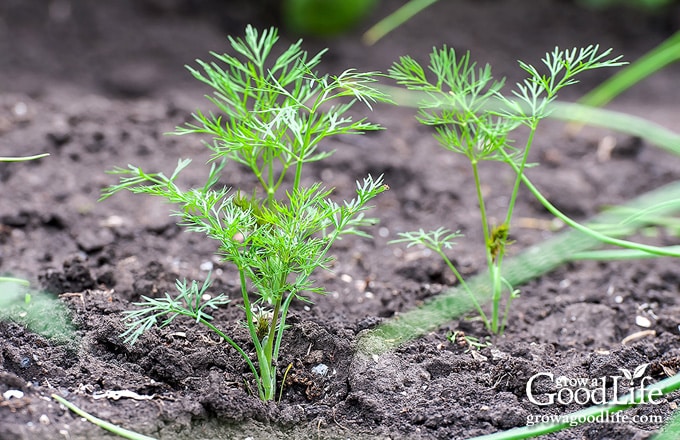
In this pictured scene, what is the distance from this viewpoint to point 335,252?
222 centimetres

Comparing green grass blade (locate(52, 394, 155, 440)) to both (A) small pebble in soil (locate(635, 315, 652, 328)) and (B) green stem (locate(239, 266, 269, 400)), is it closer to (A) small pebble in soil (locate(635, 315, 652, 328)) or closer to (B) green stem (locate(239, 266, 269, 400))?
(B) green stem (locate(239, 266, 269, 400))

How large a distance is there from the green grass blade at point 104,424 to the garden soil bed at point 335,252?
0.05 ft

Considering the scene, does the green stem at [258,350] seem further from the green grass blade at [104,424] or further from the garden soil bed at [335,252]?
the green grass blade at [104,424]

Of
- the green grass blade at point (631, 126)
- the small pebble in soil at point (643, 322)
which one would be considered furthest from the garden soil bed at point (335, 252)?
the green grass blade at point (631, 126)

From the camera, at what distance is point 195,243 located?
7.13 ft

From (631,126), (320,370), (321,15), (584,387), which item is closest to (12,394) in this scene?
(320,370)

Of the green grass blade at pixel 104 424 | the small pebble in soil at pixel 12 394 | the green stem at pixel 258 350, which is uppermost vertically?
the green stem at pixel 258 350

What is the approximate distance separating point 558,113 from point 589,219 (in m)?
0.61

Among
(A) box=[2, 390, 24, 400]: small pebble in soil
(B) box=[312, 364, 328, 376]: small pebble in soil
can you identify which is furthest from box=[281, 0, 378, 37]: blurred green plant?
(A) box=[2, 390, 24, 400]: small pebble in soil

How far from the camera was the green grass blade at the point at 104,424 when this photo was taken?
4.08 feet

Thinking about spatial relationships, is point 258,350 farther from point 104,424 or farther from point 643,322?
point 643,322

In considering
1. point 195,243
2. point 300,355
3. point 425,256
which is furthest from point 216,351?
point 425,256

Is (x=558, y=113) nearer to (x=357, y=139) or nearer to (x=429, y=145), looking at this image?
(x=429, y=145)

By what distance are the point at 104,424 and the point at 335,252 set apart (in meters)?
1.07
